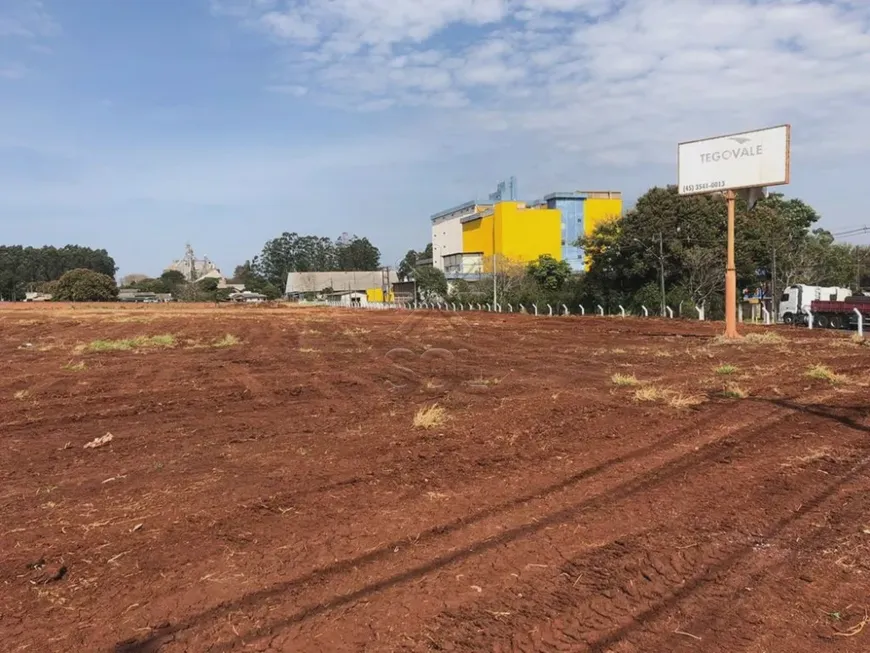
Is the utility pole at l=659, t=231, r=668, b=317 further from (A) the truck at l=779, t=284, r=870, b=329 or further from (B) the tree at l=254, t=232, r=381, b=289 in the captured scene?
(B) the tree at l=254, t=232, r=381, b=289

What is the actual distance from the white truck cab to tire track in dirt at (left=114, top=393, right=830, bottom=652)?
42.5 m

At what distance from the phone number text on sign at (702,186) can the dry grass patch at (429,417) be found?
1869 cm

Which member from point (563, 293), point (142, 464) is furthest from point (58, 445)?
point (563, 293)

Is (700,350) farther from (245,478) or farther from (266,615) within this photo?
(266,615)

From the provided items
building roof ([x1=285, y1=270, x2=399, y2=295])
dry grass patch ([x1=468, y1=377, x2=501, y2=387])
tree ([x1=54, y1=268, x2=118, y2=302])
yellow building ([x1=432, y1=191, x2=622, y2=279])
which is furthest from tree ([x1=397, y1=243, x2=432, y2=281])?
dry grass patch ([x1=468, y1=377, x2=501, y2=387])

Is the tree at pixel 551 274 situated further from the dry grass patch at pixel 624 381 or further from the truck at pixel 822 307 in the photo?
the dry grass patch at pixel 624 381

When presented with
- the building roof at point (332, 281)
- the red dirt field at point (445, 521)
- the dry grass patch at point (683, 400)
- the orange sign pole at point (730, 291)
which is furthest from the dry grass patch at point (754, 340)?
the building roof at point (332, 281)

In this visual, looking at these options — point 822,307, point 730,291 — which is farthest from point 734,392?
point 822,307

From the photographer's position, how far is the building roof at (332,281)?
460 feet

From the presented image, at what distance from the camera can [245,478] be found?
6383 mm

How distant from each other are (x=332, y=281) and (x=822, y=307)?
115 metres

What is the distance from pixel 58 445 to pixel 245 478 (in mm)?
3378

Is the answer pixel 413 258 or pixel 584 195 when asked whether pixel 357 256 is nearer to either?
pixel 413 258

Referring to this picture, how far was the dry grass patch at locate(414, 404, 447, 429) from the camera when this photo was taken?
28.0 ft
